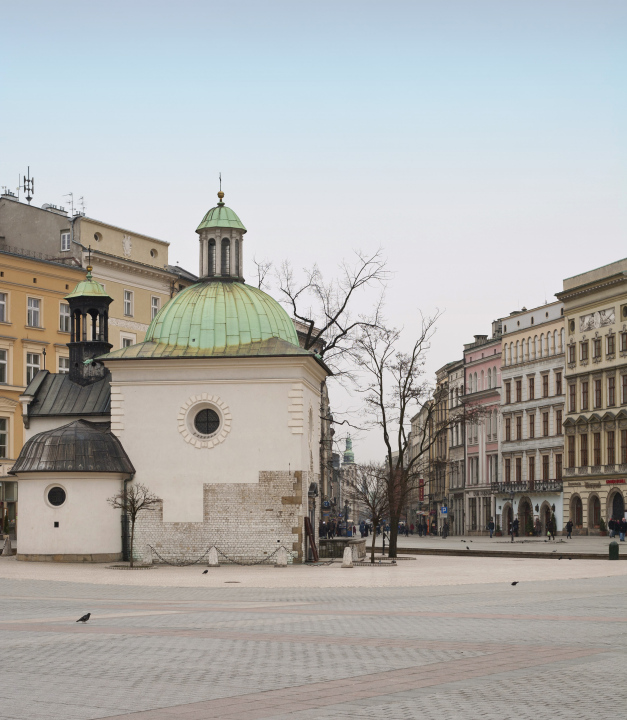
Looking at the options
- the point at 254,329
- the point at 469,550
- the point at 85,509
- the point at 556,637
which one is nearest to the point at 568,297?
the point at 469,550

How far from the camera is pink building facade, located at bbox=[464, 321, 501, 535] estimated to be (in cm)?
9675

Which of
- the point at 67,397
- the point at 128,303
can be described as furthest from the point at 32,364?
the point at 67,397

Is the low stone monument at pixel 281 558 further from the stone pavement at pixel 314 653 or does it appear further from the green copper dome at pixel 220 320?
the stone pavement at pixel 314 653

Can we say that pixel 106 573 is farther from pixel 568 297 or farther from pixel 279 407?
pixel 568 297

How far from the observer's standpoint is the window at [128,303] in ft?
229

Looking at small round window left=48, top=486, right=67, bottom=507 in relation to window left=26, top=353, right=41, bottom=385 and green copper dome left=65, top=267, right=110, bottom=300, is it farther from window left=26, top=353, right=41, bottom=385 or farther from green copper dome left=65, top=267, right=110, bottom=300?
window left=26, top=353, right=41, bottom=385

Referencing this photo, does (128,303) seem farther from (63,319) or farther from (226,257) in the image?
(226,257)

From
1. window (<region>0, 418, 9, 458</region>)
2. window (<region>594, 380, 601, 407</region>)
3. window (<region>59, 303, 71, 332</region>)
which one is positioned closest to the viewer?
window (<region>0, 418, 9, 458</region>)

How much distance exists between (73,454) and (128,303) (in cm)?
3234

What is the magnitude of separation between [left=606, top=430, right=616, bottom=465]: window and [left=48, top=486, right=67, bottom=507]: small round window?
45.9 meters

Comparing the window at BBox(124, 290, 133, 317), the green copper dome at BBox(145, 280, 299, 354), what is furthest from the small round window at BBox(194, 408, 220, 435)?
the window at BBox(124, 290, 133, 317)

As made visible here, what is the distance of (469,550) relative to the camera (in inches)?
1964

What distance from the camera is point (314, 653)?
13555 mm

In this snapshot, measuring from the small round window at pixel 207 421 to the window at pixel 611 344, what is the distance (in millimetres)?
42467
